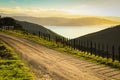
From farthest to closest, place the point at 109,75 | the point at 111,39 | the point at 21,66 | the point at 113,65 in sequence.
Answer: the point at 111,39
the point at 113,65
the point at 21,66
the point at 109,75

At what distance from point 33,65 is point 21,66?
1.60 meters

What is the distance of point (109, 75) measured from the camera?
20.8 m

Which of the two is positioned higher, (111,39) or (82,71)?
(82,71)

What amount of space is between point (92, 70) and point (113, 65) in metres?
4.58

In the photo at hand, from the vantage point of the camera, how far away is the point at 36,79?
1950 centimetres

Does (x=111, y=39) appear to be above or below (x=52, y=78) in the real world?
below

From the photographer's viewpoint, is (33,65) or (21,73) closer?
(21,73)

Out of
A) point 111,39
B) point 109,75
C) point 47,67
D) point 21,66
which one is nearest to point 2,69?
Answer: point 21,66

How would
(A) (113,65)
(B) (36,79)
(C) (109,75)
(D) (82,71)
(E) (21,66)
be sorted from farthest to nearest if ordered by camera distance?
1. (A) (113,65)
2. (E) (21,66)
3. (D) (82,71)
4. (C) (109,75)
5. (B) (36,79)

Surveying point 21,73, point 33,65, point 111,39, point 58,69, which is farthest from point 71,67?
point 111,39

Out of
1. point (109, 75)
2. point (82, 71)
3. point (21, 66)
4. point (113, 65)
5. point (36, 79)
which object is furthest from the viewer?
point (113, 65)

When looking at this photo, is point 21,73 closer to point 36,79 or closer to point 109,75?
point 36,79

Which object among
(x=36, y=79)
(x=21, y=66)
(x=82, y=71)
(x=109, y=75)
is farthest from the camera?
(x=21, y=66)

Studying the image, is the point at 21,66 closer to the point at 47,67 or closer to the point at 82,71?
the point at 47,67
